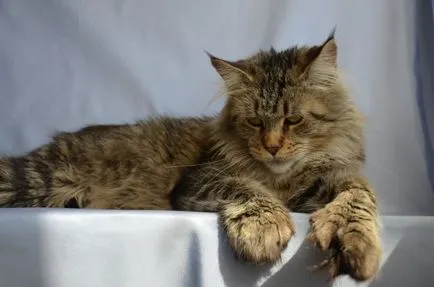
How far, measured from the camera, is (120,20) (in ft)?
7.39

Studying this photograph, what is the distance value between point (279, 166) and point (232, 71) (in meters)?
0.27

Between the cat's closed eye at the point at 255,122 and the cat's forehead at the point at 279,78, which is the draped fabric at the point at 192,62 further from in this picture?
the cat's closed eye at the point at 255,122

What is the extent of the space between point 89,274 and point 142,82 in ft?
3.67

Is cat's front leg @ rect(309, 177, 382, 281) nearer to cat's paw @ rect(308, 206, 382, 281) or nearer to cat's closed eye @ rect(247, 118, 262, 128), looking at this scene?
cat's paw @ rect(308, 206, 382, 281)

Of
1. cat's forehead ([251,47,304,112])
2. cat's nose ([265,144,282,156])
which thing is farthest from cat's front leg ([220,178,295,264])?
cat's forehead ([251,47,304,112])

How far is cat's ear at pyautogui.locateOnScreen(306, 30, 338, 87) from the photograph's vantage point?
1546mm

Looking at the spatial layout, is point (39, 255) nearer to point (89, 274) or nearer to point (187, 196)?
point (89, 274)

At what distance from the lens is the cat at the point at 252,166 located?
1295mm

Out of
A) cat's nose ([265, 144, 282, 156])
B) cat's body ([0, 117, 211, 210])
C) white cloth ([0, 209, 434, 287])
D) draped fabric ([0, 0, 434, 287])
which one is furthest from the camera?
draped fabric ([0, 0, 434, 287])

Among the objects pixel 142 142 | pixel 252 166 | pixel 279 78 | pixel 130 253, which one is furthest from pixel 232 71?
pixel 130 253

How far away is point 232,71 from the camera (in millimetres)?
1643

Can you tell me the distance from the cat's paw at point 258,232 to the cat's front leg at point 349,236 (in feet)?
0.19

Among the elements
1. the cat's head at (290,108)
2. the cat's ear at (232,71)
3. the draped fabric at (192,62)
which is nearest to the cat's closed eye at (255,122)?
the cat's head at (290,108)

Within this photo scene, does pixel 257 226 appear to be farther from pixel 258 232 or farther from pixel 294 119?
pixel 294 119
